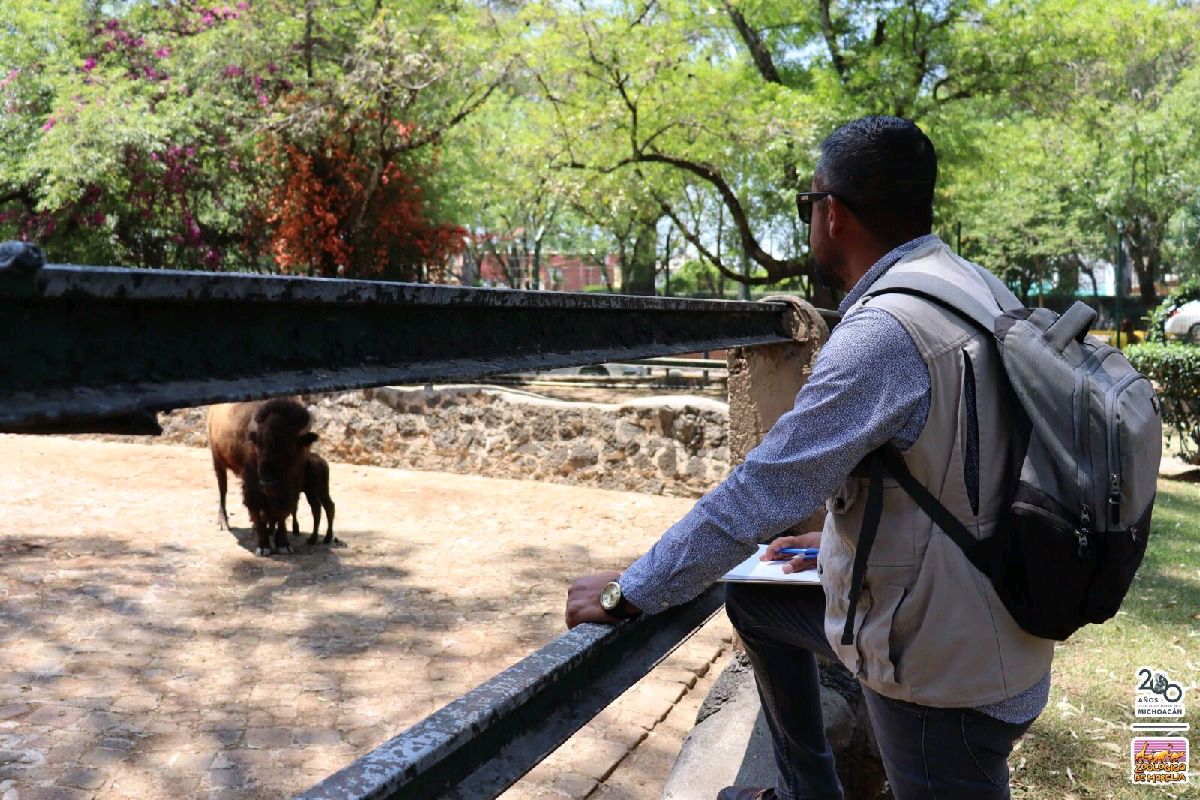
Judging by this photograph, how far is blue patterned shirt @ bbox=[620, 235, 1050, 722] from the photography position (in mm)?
1841

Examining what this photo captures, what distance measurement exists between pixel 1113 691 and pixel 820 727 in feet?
8.09

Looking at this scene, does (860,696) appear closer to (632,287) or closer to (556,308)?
(556,308)

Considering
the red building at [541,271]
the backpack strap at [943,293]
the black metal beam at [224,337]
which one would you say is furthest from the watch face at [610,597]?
the red building at [541,271]

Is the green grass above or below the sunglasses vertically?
below

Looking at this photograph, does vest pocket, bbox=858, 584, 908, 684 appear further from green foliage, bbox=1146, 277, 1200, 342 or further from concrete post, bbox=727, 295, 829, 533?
green foliage, bbox=1146, 277, 1200, 342

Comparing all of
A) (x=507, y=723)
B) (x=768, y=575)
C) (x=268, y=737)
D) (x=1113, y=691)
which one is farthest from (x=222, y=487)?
(x=507, y=723)

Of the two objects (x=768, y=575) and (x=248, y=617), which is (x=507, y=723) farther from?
(x=248, y=617)

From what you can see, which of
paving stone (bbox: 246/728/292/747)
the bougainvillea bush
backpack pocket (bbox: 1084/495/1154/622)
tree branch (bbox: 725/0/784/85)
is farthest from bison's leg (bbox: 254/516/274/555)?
tree branch (bbox: 725/0/784/85)

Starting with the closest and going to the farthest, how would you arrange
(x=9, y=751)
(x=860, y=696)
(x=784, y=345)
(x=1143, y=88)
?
1. (x=860, y=696)
2. (x=784, y=345)
3. (x=9, y=751)
4. (x=1143, y=88)

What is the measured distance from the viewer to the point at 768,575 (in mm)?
2508

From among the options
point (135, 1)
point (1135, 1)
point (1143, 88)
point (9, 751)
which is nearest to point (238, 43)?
point (135, 1)

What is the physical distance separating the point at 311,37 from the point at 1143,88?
27726 mm

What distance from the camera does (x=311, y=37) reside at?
1609 centimetres

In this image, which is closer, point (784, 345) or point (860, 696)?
point (860, 696)
